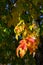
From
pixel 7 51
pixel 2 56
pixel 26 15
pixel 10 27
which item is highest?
pixel 26 15

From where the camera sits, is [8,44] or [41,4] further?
[8,44]

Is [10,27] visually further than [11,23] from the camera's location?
Yes

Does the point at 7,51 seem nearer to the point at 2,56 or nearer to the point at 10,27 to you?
the point at 2,56

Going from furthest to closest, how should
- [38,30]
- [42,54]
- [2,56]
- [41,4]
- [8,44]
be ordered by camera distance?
[2,56], [42,54], [8,44], [41,4], [38,30]

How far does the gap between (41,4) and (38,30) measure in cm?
59

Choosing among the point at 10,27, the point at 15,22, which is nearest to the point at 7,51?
the point at 10,27

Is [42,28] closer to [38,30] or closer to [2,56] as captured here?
[38,30]

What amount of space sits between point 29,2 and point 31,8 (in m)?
0.11

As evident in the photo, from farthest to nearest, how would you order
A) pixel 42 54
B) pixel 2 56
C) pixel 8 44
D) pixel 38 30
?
1. pixel 2 56
2. pixel 42 54
3. pixel 8 44
4. pixel 38 30

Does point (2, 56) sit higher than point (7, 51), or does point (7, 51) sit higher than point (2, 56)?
point (7, 51)

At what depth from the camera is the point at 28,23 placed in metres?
4.04

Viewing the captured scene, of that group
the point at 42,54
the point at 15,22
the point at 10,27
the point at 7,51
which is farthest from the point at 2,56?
the point at 15,22

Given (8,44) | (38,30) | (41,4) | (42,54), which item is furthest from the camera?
(42,54)

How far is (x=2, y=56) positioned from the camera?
638 cm
